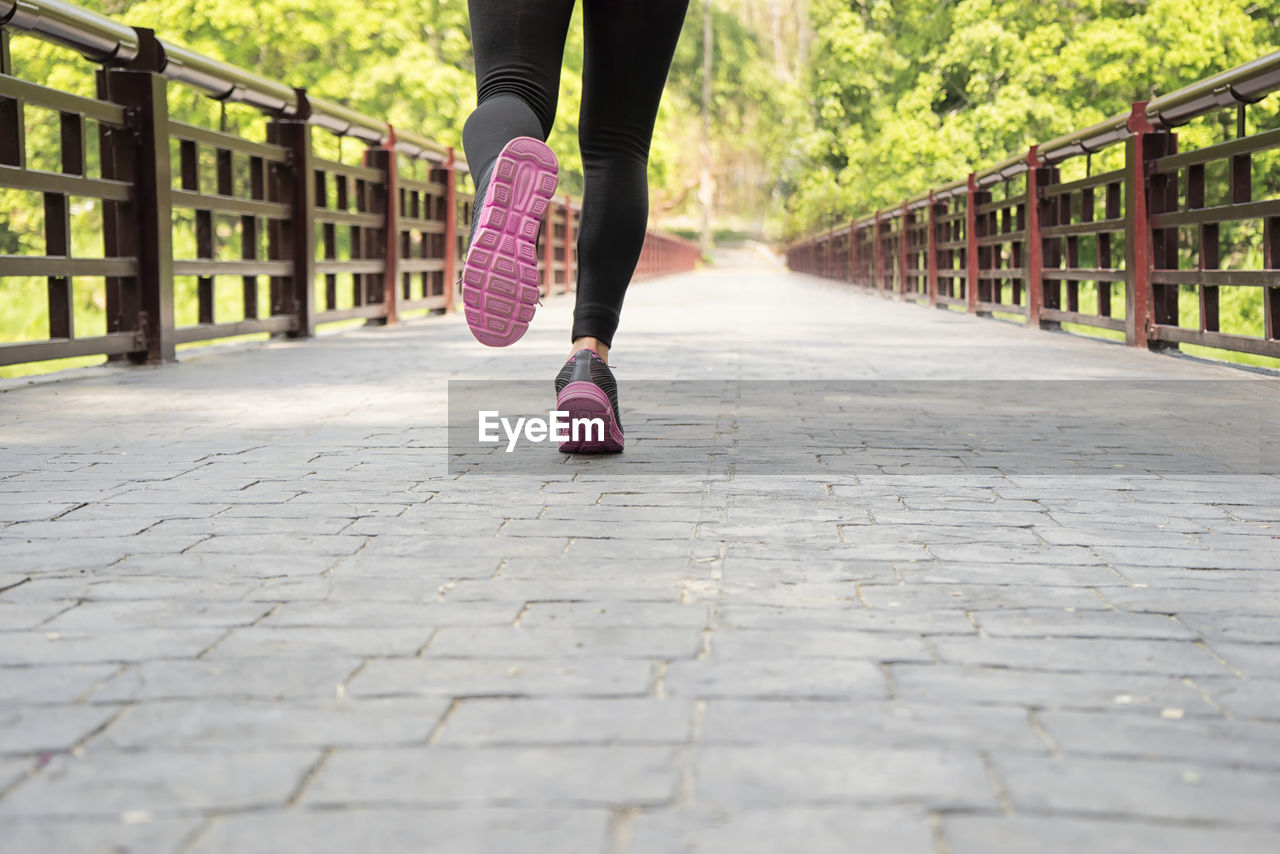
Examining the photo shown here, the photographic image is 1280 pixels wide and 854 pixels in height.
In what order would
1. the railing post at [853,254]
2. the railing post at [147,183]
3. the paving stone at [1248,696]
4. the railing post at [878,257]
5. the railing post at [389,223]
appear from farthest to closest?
1. the railing post at [853,254]
2. the railing post at [878,257]
3. the railing post at [389,223]
4. the railing post at [147,183]
5. the paving stone at [1248,696]

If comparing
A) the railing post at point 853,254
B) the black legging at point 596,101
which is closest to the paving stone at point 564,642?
the black legging at point 596,101

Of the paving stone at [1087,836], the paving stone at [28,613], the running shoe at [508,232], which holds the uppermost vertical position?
the running shoe at [508,232]

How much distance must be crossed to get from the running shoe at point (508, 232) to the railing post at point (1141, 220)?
5.93 m

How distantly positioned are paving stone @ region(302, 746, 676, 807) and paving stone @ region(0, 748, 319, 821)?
5 centimetres


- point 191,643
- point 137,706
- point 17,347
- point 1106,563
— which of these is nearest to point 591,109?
point 1106,563

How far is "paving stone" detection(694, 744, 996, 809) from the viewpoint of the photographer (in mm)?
1269

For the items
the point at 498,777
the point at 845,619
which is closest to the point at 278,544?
the point at 845,619

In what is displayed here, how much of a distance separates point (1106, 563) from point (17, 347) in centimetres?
446

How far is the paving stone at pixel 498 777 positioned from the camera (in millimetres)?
1267

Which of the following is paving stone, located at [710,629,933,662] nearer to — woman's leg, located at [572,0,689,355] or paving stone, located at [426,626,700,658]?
paving stone, located at [426,626,700,658]

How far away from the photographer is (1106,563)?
231cm

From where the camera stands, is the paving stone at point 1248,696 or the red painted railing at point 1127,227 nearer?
the paving stone at point 1248,696

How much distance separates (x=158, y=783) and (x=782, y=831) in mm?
608

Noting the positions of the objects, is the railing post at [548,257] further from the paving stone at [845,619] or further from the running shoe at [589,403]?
the paving stone at [845,619]
